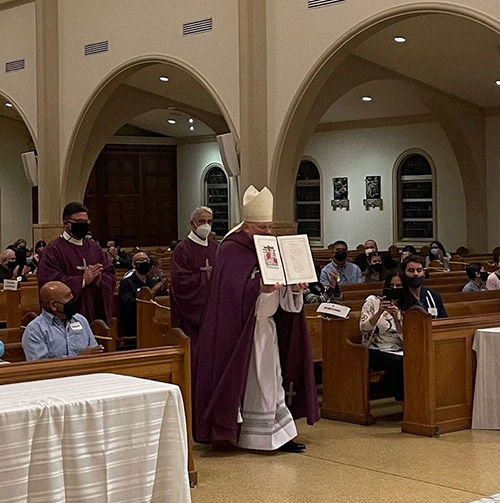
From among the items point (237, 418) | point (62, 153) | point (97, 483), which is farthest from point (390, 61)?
point (97, 483)

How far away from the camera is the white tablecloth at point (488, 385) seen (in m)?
7.16

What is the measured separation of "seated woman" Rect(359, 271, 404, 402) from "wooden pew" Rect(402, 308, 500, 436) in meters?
0.47

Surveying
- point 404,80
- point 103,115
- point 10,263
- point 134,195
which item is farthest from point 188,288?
point 134,195

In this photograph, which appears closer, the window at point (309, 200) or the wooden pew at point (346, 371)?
the wooden pew at point (346, 371)

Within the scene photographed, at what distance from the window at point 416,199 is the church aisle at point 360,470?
45.1ft

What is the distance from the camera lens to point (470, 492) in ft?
17.9

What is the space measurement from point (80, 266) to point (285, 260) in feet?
7.20

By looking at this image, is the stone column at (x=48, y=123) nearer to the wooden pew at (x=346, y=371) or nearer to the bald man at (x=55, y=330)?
the wooden pew at (x=346, y=371)

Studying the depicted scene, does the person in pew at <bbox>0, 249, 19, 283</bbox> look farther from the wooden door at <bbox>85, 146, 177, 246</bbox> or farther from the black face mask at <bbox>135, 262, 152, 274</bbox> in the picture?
the wooden door at <bbox>85, 146, 177, 246</bbox>

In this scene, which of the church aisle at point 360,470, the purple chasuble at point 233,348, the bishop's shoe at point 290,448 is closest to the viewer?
the church aisle at point 360,470

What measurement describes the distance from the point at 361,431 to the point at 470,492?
5.85ft

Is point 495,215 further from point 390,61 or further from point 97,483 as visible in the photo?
point 97,483

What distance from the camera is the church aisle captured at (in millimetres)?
5453

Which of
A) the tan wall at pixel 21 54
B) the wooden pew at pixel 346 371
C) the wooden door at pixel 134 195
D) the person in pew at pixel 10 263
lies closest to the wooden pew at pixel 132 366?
the wooden pew at pixel 346 371
